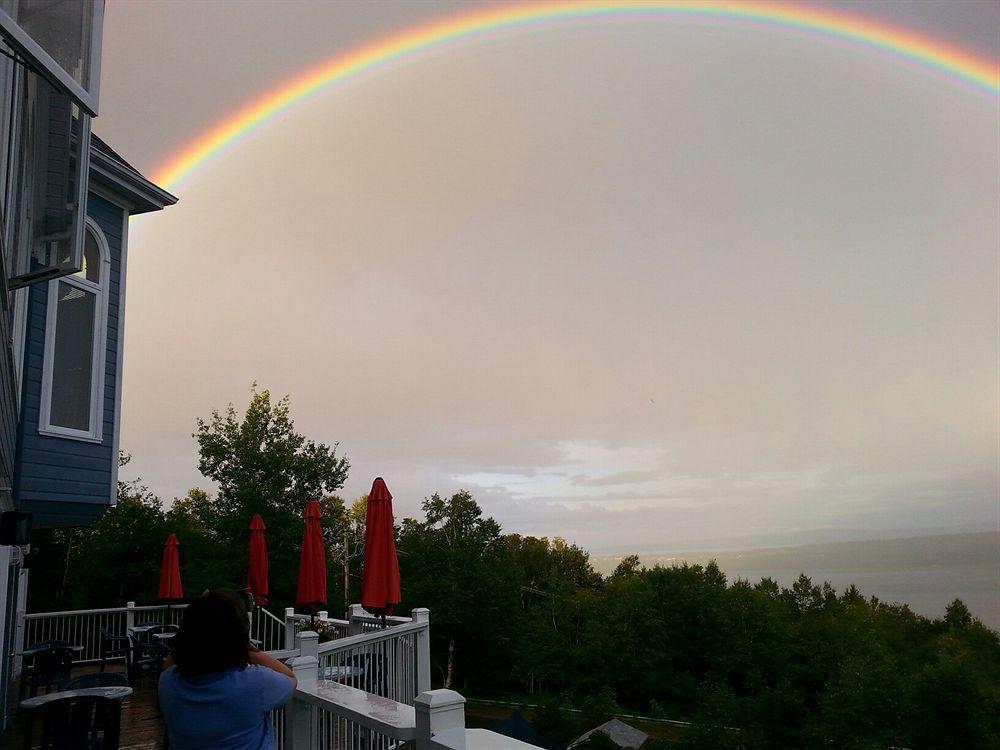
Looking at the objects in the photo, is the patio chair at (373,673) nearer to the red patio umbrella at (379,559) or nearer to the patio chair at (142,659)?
the red patio umbrella at (379,559)

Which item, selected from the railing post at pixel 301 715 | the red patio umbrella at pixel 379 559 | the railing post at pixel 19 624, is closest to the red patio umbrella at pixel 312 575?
the red patio umbrella at pixel 379 559

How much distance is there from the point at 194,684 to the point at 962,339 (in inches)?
2285

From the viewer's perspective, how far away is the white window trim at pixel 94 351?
7.96m

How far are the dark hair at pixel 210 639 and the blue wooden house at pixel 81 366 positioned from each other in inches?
243

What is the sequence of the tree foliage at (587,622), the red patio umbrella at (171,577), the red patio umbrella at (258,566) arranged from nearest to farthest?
the red patio umbrella at (258,566) < the red patio umbrella at (171,577) < the tree foliage at (587,622)

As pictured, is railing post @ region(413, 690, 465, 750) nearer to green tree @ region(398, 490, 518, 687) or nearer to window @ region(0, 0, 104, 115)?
window @ region(0, 0, 104, 115)

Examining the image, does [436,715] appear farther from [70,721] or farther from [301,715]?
[70,721]

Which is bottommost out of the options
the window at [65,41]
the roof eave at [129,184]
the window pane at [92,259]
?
the window at [65,41]

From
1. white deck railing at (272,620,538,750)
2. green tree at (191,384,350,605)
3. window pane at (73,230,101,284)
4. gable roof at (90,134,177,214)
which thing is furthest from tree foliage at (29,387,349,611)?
white deck railing at (272,620,538,750)

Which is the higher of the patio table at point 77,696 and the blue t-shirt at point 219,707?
the blue t-shirt at point 219,707

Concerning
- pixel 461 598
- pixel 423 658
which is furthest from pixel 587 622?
pixel 423 658

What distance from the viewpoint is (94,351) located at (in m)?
8.78

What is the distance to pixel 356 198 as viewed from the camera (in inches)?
1041

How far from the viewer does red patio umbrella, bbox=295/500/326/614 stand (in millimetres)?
10055
